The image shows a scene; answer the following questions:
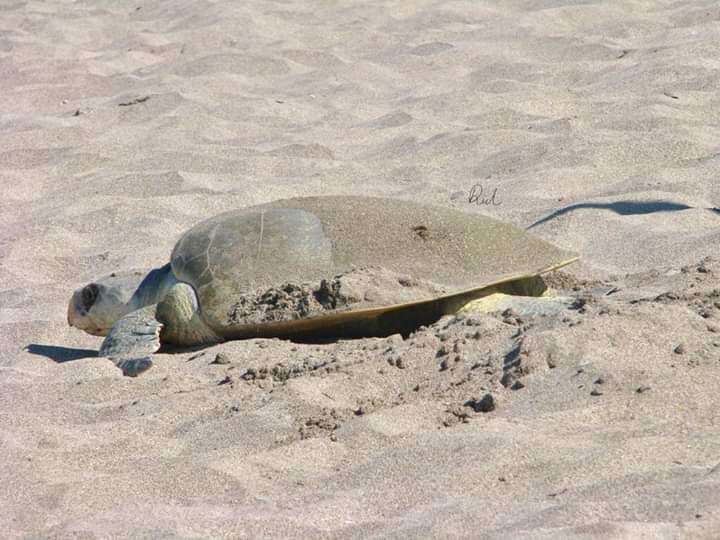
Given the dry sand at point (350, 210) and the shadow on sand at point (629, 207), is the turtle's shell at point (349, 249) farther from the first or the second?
the shadow on sand at point (629, 207)

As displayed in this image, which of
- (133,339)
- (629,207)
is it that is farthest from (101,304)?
(629,207)

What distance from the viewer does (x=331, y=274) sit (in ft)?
13.2

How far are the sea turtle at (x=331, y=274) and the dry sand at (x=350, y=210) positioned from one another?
156mm

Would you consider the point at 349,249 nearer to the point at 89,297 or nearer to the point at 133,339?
the point at 133,339

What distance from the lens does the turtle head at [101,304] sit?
450 cm

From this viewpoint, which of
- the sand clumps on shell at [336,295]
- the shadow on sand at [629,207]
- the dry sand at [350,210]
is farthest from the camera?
the shadow on sand at [629,207]

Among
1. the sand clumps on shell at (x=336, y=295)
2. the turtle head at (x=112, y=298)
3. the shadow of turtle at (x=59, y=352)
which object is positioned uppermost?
the sand clumps on shell at (x=336, y=295)

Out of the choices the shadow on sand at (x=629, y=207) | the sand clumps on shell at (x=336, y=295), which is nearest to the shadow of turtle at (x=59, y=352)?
the sand clumps on shell at (x=336, y=295)

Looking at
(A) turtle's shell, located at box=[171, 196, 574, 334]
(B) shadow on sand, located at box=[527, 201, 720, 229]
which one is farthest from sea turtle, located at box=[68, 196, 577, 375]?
(B) shadow on sand, located at box=[527, 201, 720, 229]

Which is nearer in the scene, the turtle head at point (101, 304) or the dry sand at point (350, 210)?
the dry sand at point (350, 210)

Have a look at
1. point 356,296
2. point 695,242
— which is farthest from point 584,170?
point 356,296

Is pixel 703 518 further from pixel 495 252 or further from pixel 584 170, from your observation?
pixel 584 170

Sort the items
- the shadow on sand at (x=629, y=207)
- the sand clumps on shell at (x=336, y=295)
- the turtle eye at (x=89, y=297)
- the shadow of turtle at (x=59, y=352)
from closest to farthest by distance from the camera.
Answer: the sand clumps on shell at (x=336, y=295) < the shadow of turtle at (x=59, y=352) < the turtle eye at (x=89, y=297) < the shadow on sand at (x=629, y=207)

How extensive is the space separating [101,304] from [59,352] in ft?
0.84
